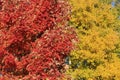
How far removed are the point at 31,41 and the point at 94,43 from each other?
19565 mm

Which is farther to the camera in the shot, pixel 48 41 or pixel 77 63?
pixel 77 63

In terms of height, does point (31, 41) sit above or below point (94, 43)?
above

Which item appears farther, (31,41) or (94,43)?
(94,43)

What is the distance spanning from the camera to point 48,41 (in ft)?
55.5

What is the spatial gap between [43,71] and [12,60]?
1.23 metres

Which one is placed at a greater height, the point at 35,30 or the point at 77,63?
the point at 35,30

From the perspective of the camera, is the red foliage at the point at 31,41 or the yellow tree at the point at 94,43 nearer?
the red foliage at the point at 31,41

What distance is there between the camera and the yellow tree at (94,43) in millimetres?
36469

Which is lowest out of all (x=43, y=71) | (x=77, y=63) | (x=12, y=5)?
(x=77, y=63)

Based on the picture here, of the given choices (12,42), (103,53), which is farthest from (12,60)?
(103,53)

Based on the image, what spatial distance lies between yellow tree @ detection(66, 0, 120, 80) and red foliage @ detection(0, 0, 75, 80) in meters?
17.5

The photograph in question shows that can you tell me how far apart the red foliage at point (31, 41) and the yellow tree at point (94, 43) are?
57.3 ft

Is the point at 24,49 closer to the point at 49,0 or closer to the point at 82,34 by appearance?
the point at 49,0

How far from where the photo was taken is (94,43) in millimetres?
36750
